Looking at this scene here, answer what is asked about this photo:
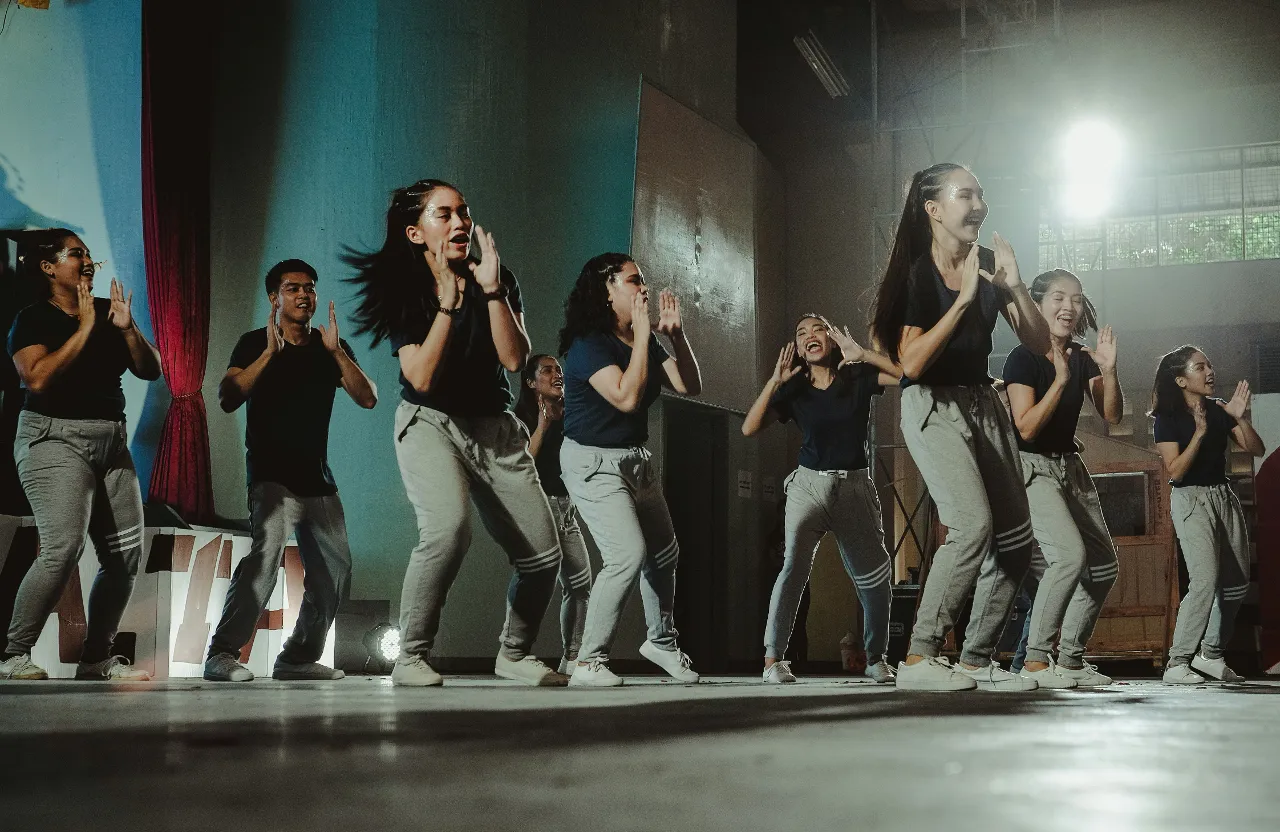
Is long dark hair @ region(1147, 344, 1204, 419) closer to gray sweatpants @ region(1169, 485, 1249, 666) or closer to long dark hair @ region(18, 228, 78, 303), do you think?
gray sweatpants @ region(1169, 485, 1249, 666)

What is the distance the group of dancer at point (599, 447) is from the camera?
4.67 meters

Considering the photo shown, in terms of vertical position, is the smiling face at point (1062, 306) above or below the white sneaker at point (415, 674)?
above

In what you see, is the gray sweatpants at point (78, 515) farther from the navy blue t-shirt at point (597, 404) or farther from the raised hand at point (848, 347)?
the raised hand at point (848, 347)

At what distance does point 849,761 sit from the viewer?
1851 millimetres

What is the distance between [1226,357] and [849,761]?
1697 cm

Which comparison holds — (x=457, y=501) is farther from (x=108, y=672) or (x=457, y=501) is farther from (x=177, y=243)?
(x=177, y=243)

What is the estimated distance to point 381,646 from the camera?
8.48 m

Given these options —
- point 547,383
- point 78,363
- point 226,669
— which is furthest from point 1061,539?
point 78,363

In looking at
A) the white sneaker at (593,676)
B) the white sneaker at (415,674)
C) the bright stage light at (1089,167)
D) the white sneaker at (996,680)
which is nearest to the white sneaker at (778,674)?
the white sneaker at (593,676)

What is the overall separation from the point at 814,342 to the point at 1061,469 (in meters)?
1.33

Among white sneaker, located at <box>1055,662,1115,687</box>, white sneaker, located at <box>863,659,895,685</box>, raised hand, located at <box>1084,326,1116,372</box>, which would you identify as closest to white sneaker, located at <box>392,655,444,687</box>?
white sneaker, located at <box>863,659,895,685</box>

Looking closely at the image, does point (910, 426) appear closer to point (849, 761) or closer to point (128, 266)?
point (849, 761)

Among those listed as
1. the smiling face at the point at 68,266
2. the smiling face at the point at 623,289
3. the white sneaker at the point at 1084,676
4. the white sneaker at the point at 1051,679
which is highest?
the smiling face at the point at 68,266

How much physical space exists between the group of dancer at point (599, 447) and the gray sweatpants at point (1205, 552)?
0.01 metres
